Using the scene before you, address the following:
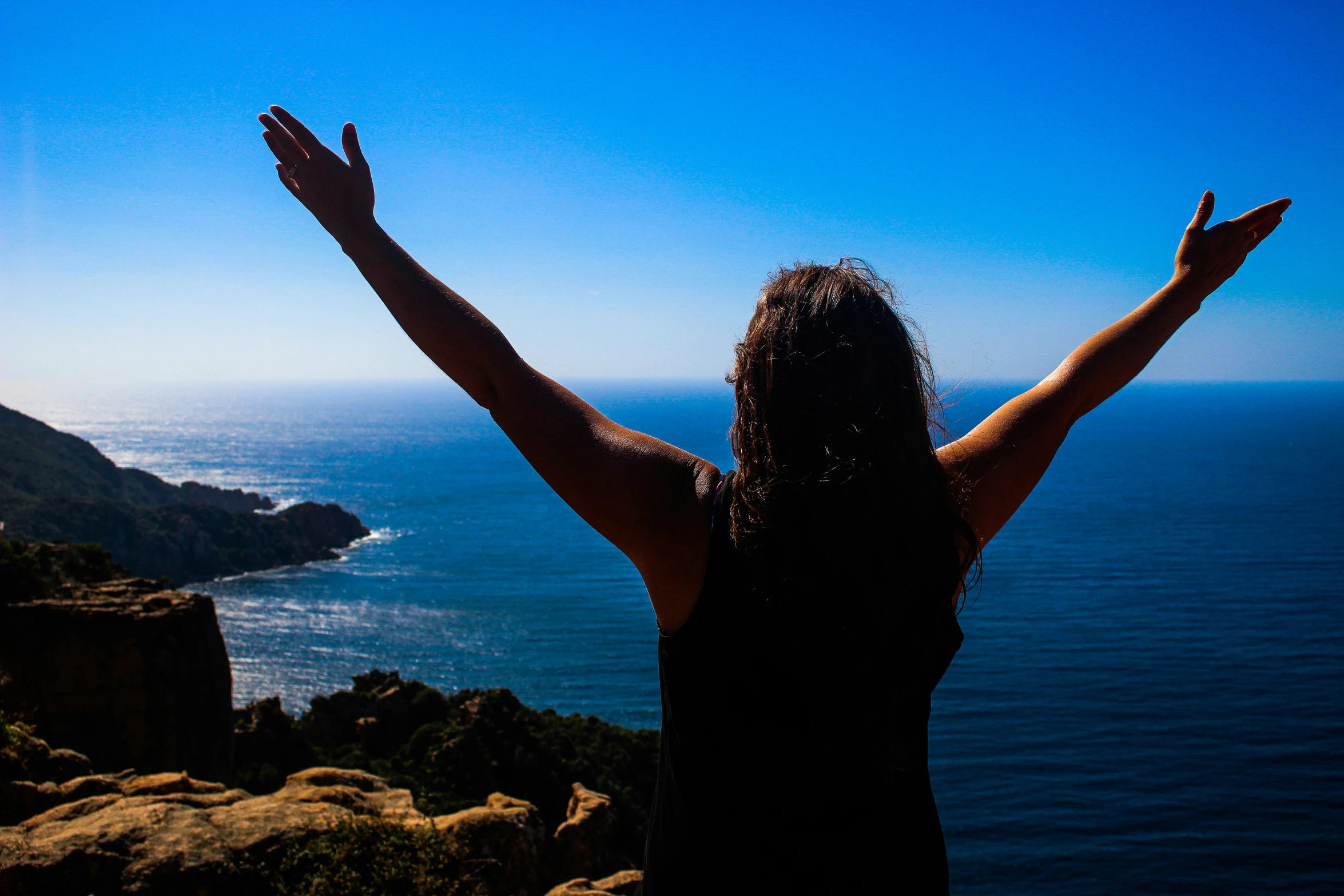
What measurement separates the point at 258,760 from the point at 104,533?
1907 inches

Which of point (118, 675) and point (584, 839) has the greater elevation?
point (118, 675)

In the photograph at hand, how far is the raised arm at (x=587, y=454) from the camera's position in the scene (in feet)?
4.30

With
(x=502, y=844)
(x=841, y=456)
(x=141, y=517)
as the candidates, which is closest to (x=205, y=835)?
(x=502, y=844)

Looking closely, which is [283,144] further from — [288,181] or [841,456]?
[841,456]

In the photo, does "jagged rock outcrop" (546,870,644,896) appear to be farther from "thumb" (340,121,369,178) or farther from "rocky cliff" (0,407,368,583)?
"rocky cliff" (0,407,368,583)

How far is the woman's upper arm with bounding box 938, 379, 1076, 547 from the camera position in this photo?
1.64m

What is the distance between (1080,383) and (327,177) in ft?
5.77

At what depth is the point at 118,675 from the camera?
40.7 ft

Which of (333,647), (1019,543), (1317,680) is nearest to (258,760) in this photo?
(333,647)

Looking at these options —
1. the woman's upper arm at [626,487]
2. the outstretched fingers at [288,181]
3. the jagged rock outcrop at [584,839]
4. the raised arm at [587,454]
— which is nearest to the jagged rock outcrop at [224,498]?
the jagged rock outcrop at [584,839]

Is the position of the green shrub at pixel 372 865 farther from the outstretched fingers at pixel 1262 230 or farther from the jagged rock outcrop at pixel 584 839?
the outstretched fingers at pixel 1262 230

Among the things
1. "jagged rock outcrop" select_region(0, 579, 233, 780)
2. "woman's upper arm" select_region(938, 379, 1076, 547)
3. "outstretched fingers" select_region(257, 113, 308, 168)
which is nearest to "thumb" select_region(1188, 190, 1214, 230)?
"woman's upper arm" select_region(938, 379, 1076, 547)

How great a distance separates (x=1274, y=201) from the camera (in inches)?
90.2

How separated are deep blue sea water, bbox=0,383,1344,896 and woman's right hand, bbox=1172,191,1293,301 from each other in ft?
2.91
